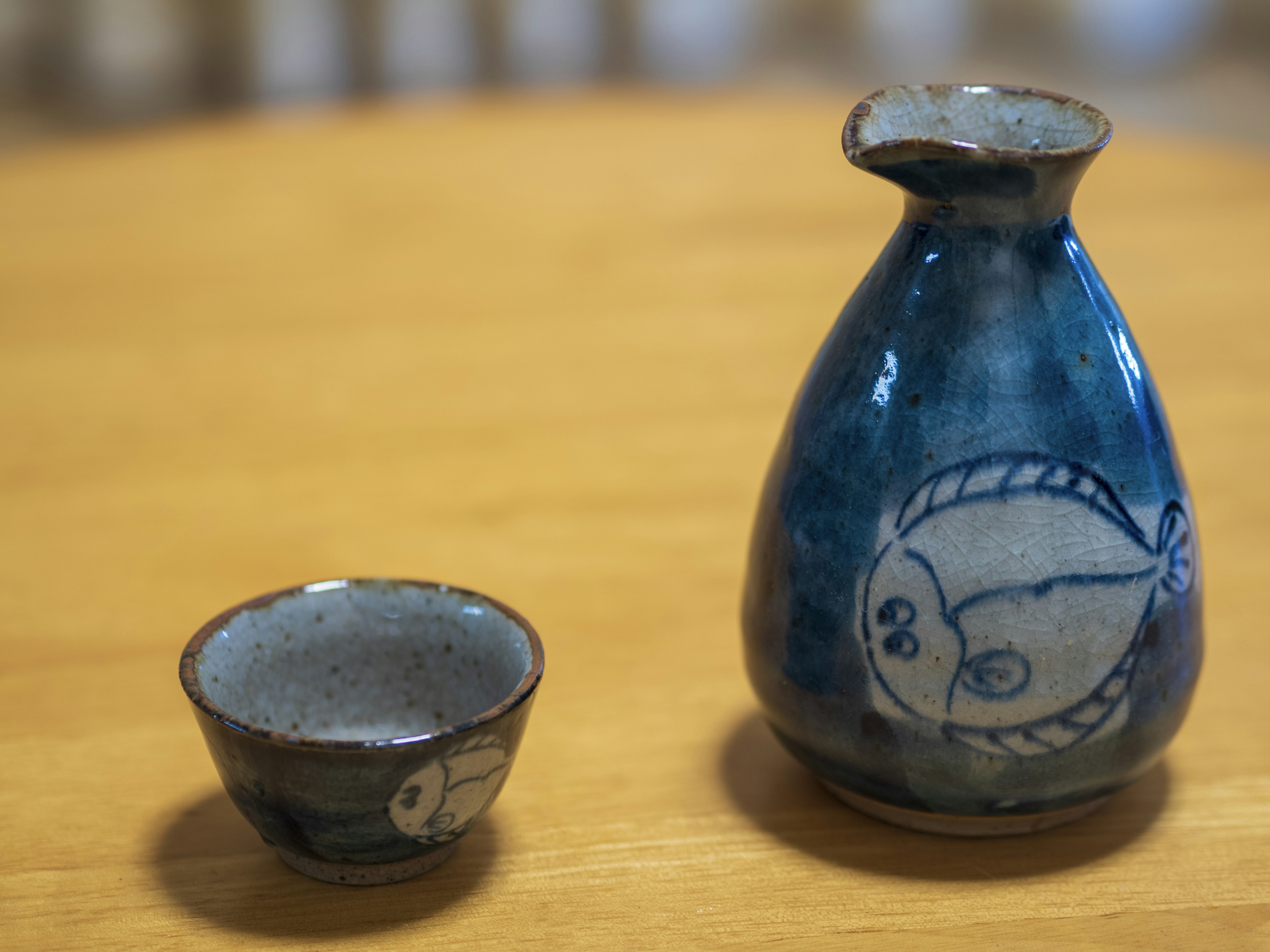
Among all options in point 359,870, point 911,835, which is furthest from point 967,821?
point 359,870

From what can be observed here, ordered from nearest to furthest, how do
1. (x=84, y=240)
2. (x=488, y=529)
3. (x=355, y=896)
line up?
(x=355, y=896)
(x=488, y=529)
(x=84, y=240)

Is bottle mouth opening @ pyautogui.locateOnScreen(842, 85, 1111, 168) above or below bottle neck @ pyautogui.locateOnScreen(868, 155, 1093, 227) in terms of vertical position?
above

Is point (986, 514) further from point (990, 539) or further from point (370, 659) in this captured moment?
point (370, 659)

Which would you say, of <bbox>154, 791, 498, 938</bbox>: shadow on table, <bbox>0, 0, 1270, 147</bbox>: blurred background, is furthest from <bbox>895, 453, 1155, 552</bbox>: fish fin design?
<bbox>0, 0, 1270, 147</bbox>: blurred background

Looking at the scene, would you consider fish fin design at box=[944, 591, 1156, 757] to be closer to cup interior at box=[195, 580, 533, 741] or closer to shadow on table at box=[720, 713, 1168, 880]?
shadow on table at box=[720, 713, 1168, 880]

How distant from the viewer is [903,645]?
2.02ft

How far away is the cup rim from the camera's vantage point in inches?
22.2

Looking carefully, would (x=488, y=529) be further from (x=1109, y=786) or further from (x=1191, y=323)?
(x=1191, y=323)

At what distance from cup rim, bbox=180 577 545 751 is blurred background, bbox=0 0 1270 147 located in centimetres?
276

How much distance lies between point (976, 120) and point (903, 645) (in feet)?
0.81

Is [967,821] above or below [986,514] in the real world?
below

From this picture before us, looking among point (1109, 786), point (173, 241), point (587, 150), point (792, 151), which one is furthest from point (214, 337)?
point (1109, 786)

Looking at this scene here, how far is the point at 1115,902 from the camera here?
2.04 ft

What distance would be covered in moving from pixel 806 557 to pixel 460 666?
0.61 ft
